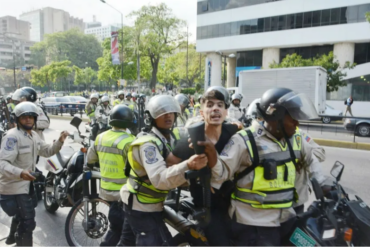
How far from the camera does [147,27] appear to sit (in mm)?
38906

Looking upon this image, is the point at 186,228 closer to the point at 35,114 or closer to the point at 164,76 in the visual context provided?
the point at 35,114

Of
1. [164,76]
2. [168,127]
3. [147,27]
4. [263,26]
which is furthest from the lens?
[164,76]

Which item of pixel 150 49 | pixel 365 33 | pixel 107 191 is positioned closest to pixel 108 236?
pixel 107 191

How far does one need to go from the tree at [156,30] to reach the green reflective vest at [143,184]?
38.0 meters

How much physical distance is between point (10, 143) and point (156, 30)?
126ft

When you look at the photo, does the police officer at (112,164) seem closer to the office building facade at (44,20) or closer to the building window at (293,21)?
the building window at (293,21)

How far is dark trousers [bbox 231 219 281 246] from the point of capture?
6.92ft

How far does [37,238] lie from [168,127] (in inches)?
108

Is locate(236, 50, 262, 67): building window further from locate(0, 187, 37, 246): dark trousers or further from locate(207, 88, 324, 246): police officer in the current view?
locate(207, 88, 324, 246): police officer

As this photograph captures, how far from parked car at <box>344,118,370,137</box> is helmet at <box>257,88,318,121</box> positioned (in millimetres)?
11300

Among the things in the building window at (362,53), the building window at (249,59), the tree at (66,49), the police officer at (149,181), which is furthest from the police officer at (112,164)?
the tree at (66,49)

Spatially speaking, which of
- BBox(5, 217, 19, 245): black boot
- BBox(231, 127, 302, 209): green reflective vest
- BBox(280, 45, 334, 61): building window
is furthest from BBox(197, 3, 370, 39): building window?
BBox(5, 217, 19, 245): black boot

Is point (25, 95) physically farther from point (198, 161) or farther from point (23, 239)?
point (198, 161)

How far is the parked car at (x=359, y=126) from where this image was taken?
1199cm
